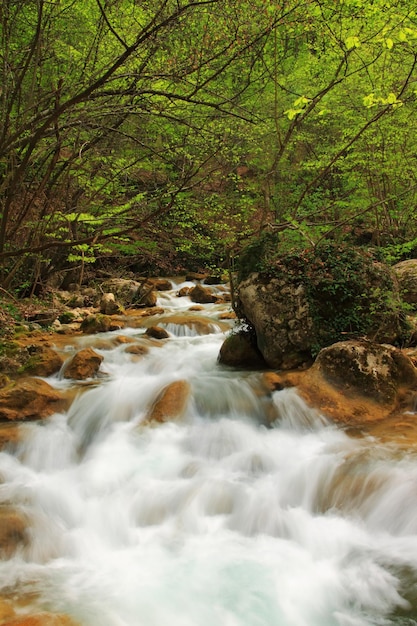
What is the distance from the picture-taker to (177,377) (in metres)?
7.30

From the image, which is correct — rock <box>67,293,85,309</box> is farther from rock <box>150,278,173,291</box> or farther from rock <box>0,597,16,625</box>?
rock <box>0,597,16,625</box>

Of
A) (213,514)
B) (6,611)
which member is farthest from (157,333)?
(6,611)

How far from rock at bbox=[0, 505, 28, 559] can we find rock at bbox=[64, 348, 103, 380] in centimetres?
315

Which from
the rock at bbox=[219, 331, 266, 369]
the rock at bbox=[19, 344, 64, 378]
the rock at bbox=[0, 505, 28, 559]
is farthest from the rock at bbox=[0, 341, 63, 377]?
the rock at bbox=[0, 505, 28, 559]

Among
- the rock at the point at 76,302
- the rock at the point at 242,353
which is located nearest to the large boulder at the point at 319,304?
the rock at the point at 242,353

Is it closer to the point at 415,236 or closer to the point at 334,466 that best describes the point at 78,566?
the point at 334,466

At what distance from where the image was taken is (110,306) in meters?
12.0

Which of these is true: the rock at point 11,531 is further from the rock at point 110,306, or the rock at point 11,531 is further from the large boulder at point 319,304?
the rock at point 110,306

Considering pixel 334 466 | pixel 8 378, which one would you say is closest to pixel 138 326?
pixel 8 378

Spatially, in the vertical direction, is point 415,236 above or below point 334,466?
above

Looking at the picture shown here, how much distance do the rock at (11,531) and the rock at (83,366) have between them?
10.3 ft

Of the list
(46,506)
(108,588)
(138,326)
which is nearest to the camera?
(108,588)

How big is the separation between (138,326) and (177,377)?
3656 mm

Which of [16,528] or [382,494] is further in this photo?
[382,494]
